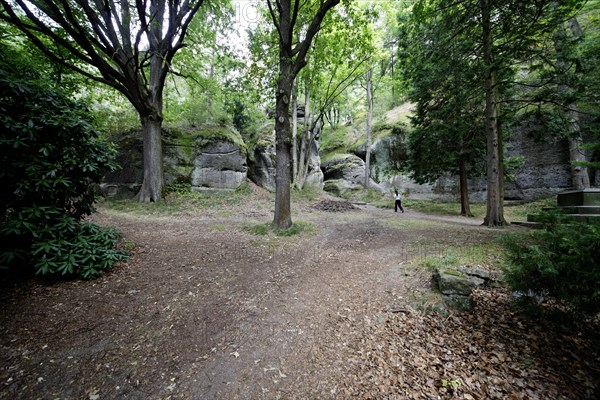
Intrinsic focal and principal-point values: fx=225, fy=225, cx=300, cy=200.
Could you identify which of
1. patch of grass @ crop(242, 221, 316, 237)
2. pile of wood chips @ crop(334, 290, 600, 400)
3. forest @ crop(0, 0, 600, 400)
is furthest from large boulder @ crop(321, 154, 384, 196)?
pile of wood chips @ crop(334, 290, 600, 400)

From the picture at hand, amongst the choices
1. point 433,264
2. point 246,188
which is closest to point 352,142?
point 246,188

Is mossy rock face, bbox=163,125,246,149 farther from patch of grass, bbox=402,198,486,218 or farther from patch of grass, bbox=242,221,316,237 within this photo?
patch of grass, bbox=402,198,486,218

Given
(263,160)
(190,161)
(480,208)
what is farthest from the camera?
(263,160)

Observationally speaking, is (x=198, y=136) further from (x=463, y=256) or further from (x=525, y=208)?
(x=525, y=208)

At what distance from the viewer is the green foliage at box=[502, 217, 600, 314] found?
214 centimetres

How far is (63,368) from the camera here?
243 cm

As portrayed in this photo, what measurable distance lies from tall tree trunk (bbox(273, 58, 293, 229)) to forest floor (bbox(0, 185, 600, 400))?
9.23ft

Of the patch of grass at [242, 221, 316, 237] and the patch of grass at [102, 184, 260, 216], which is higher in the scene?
the patch of grass at [102, 184, 260, 216]

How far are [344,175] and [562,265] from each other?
2023cm

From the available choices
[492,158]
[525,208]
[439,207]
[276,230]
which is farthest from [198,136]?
[525,208]

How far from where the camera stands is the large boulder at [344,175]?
70.2ft

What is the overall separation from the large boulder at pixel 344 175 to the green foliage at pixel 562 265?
18265 millimetres

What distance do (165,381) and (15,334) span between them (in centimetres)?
212

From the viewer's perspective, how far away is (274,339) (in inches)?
119
